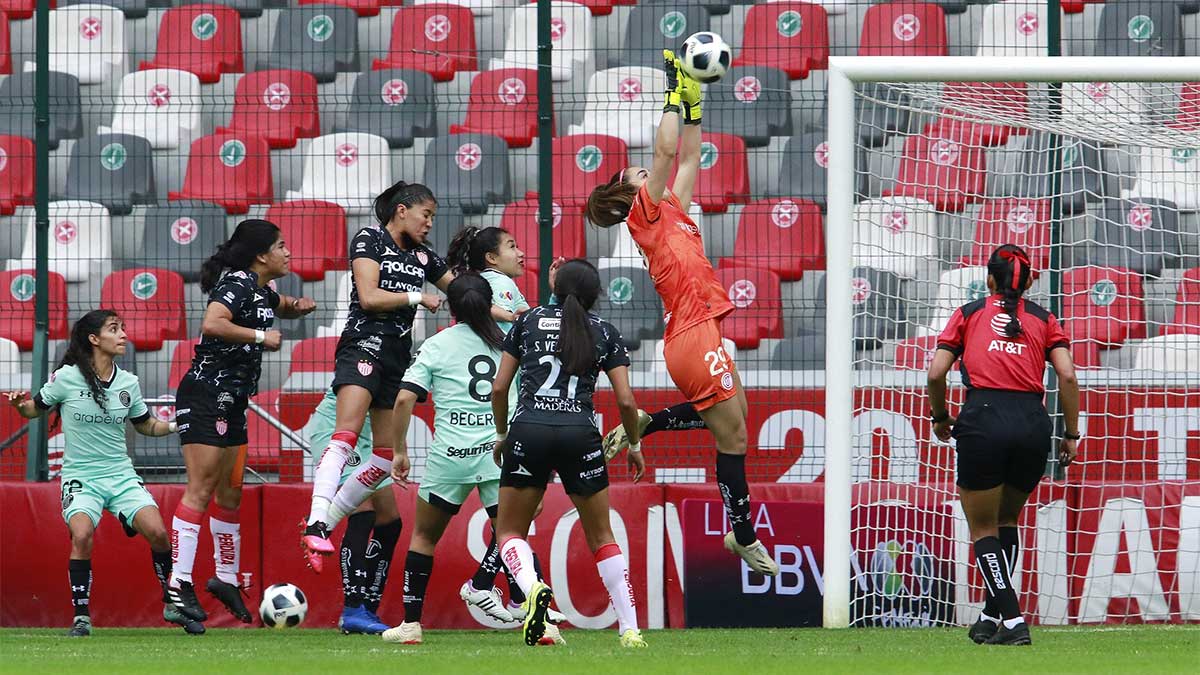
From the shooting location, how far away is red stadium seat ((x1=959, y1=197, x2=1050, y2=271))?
31.9ft

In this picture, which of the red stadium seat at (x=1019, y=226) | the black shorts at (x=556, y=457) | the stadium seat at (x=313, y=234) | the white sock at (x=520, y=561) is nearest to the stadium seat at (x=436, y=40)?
the stadium seat at (x=313, y=234)

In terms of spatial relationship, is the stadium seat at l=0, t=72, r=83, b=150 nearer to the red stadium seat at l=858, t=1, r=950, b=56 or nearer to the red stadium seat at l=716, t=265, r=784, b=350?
the red stadium seat at l=716, t=265, r=784, b=350

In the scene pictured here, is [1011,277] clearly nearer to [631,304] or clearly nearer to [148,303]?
[631,304]

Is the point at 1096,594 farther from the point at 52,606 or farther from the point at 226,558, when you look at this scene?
the point at 52,606

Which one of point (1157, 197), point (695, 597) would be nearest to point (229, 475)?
point (695, 597)

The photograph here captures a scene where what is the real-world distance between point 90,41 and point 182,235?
2674 mm

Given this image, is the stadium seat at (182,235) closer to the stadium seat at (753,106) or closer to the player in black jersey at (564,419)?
the stadium seat at (753,106)

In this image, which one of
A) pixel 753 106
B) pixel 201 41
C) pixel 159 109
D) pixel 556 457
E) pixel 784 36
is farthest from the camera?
pixel 201 41

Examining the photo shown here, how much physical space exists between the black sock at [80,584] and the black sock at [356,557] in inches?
55.1

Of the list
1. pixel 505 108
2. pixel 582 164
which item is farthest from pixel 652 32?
pixel 582 164

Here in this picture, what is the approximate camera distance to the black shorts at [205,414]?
906 cm

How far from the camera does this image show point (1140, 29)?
39.2 feet

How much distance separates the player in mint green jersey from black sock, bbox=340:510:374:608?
2.83ft

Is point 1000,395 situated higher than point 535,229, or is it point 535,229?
point 535,229
